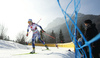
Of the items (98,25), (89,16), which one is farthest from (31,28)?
(89,16)

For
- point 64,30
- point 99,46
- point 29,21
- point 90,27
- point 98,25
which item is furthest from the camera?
point 64,30

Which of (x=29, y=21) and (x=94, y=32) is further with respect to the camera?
(x=29, y=21)

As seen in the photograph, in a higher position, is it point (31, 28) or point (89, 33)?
point (31, 28)

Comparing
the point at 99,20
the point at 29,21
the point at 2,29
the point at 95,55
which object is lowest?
the point at 95,55

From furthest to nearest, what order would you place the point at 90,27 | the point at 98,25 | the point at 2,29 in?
1. the point at 98,25
2. the point at 2,29
3. the point at 90,27

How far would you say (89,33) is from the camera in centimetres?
214

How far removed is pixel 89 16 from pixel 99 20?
36.3 feet

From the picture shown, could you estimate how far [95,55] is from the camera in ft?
7.04

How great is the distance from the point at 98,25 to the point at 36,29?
47261mm

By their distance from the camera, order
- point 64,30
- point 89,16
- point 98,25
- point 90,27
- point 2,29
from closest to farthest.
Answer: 1. point 90,27
2. point 2,29
3. point 98,25
4. point 89,16
5. point 64,30

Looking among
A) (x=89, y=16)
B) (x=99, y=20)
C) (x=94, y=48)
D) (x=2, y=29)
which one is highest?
(x=89, y=16)

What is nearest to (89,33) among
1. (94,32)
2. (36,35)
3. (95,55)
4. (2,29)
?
(94,32)

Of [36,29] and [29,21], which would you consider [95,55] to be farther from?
[29,21]

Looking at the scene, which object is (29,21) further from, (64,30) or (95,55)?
(64,30)
